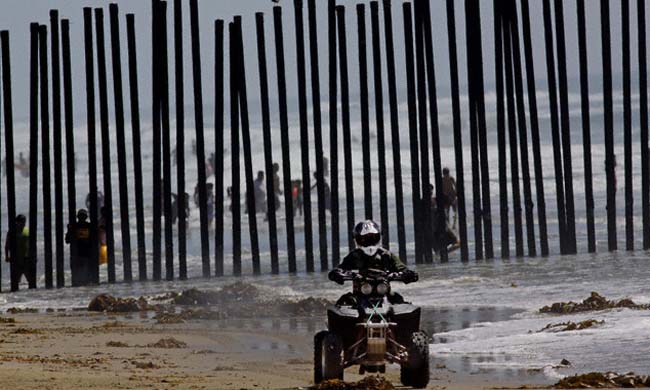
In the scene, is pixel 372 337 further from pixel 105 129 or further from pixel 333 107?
pixel 105 129

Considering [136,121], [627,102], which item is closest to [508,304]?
[627,102]

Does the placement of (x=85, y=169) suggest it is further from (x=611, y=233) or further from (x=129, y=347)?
(x=129, y=347)

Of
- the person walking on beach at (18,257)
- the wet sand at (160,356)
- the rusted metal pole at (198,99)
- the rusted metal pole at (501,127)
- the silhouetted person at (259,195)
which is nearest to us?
the wet sand at (160,356)

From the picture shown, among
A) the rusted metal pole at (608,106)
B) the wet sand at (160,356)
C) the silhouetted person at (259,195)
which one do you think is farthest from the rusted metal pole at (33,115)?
the silhouetted person at (259,195)

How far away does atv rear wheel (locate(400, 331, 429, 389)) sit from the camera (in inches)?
386

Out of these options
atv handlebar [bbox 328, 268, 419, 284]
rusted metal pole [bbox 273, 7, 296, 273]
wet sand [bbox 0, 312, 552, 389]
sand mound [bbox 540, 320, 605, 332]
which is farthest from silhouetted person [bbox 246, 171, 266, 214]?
atv handlebar [bbox 328, 268, 419, 284]

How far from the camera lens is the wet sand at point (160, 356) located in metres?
10.2

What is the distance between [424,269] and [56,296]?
174 inches

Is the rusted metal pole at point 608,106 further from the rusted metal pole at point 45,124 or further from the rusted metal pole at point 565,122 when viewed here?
the rusted metal pole at point 45,124

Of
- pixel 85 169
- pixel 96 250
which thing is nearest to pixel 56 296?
pixel 96 250

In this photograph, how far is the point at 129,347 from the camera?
42.7ft

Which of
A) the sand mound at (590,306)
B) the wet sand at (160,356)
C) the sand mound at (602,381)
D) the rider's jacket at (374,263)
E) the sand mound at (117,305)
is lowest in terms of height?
the sand mound at (602,381)

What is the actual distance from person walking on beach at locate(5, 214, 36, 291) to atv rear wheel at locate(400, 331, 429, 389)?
1240 centimetres

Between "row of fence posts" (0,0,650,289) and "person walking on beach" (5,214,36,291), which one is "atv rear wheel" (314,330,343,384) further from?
"person walking on beach" (5,214,36,291)
